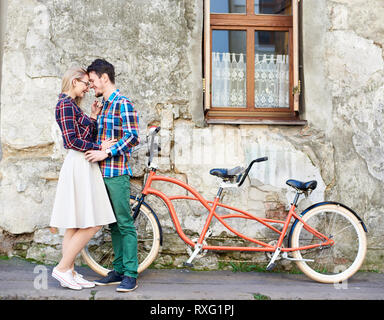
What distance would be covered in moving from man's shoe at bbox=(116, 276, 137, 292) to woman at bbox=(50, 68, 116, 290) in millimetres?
315

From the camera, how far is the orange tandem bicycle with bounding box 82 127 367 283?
397 centimetres

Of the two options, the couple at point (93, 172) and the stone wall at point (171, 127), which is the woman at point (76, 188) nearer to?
the couple at point (93, 172)

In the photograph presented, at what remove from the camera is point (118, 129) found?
11.8 ft

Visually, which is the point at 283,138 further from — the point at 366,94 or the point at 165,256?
the point at 165,256

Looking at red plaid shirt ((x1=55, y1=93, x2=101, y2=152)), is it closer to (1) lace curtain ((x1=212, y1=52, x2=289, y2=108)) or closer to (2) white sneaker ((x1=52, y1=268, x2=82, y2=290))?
(2) white sneaker ((x1=52, y1=268, x2=82, y2=290))

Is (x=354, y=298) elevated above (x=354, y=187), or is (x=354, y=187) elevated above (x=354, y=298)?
(x=354, y=187)

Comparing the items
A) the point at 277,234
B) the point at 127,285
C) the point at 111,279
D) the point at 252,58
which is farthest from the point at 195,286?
the point at 252,58

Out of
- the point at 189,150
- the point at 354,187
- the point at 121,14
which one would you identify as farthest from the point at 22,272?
the point at 354,187

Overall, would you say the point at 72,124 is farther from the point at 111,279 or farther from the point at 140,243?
the point at 140,243

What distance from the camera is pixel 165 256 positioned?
4477 millimetres

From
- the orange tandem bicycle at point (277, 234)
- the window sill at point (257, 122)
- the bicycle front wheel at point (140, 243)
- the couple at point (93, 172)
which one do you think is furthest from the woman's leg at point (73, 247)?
the window sill at point (257, 122)
